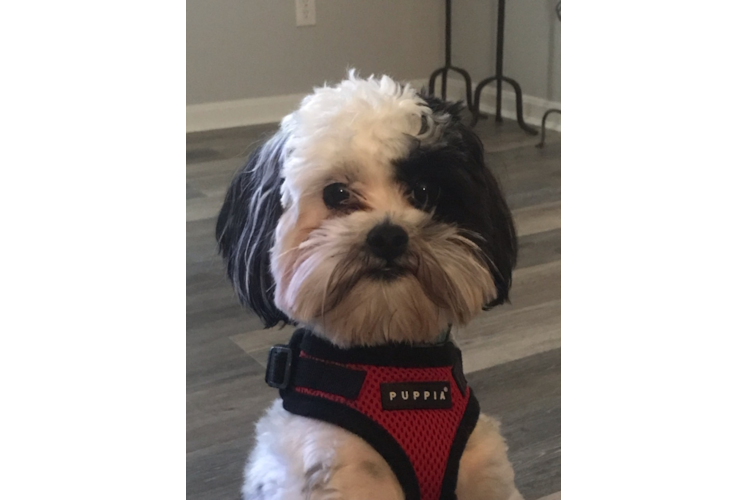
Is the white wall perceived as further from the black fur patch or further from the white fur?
the white fur

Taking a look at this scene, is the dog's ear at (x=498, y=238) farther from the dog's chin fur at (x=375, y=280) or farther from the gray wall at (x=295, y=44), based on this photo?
the gray wall at (x=295, y=44)

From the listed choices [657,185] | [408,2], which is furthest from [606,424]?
[408,2]

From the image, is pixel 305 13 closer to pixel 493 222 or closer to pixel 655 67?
pixel 493 222

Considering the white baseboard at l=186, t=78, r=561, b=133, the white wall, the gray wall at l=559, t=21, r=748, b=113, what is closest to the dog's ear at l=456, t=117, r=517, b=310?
the gray wall at l=559, t=21, r=748, b=113

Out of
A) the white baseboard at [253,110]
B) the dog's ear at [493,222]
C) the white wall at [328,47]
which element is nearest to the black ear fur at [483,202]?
the dog's ear at [493,222]

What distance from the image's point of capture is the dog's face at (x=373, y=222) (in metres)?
1.00

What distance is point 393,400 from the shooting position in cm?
103

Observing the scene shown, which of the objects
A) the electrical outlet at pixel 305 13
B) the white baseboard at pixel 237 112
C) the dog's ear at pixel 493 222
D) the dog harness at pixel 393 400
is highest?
the electrical outlet at pixel 305 13

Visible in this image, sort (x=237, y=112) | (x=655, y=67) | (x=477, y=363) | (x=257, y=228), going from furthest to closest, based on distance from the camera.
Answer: (x=237, y=112) → (x=477, y=363) → (x=257, y=228) → (x=655, y=67)

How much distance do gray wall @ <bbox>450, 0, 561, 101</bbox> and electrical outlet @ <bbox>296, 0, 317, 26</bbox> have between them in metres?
0.74

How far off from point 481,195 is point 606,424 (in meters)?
0.63

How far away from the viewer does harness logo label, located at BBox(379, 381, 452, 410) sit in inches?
40.7

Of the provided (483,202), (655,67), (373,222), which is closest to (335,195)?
(373,222)

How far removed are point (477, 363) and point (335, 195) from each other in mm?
1044
